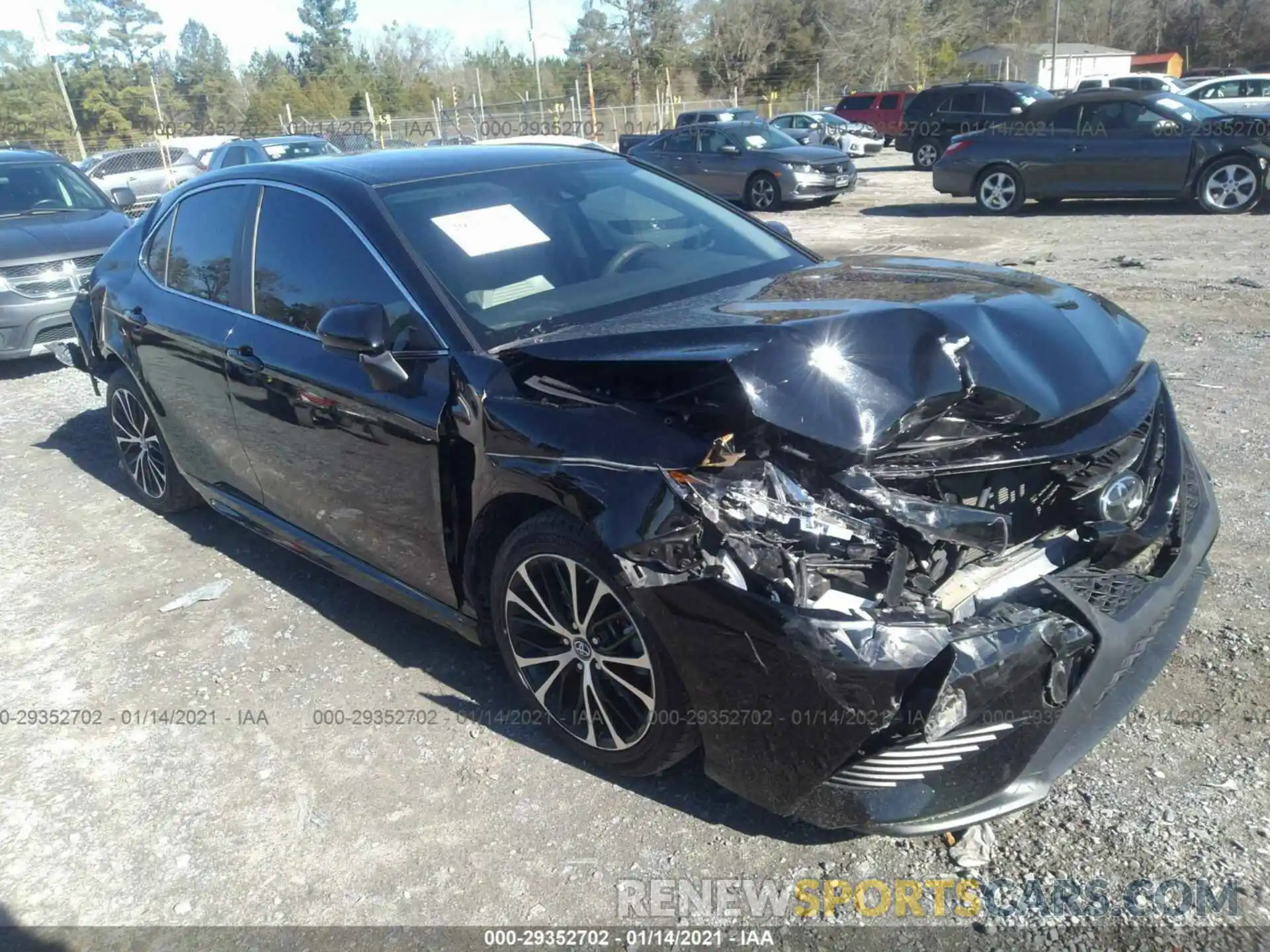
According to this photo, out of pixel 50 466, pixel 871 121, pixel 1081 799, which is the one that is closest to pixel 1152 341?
pixel 1081 799

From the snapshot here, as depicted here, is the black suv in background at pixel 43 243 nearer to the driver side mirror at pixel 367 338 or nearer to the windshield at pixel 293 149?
the driver side mirror at pixel 367 338

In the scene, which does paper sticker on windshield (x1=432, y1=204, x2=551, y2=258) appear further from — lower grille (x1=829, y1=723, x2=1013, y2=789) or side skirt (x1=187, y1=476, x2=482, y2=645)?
lower grille (x1=829, y1=723, x2=1013, y2=789)

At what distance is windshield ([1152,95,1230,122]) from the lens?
491 inches

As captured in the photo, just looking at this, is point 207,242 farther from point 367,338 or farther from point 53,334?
point 53,334

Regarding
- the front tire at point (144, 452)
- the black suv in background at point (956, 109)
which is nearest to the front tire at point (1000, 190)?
the black suv in background at point (956, 109)

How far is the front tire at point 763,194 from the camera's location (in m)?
16.7

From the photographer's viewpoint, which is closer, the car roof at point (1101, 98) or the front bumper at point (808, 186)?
the car roof at point (1101, 98)

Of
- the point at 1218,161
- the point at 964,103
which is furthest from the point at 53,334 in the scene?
the point at 964,103

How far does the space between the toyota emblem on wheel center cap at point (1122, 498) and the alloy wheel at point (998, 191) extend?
1266 centimetres

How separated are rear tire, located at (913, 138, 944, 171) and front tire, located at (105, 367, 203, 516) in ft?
67.6

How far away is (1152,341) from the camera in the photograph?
6867 millimetres

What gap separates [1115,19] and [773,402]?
80.0 meters

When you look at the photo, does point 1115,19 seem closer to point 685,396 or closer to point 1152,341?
point 1152,341

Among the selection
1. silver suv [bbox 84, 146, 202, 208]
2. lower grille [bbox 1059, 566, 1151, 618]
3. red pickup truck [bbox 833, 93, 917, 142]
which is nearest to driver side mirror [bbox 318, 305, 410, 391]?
lower grille [bbox 1059, 566, 1151, 618]
